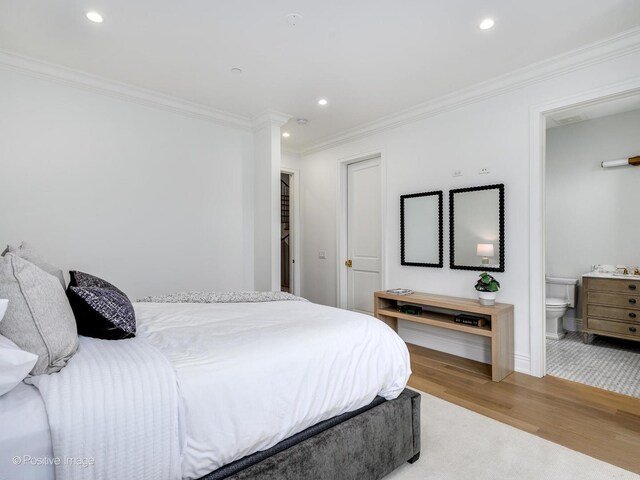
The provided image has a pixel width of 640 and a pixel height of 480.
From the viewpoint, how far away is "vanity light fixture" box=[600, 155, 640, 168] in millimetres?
3928

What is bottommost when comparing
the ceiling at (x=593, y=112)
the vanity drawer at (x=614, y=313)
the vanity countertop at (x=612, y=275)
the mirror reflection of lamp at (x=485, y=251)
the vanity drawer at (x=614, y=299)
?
the vanity drawer at (x=614, y=313)

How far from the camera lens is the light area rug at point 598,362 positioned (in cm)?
295

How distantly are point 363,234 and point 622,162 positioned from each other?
3047mm

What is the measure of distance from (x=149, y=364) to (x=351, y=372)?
85 cm

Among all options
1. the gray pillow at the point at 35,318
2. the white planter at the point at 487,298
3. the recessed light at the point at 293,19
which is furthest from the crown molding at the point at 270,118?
the gray pillow at the point at 35,318

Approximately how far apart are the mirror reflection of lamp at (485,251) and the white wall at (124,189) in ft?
8.51

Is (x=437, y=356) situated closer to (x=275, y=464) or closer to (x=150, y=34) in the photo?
(x=275, y=464)

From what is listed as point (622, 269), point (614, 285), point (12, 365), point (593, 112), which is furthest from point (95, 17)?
point (622, 269)

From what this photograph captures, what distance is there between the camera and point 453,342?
12.3 ft

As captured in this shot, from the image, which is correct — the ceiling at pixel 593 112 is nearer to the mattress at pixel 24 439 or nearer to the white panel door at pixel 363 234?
the white panel door at pixel 363 234

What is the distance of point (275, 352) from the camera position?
142 cm

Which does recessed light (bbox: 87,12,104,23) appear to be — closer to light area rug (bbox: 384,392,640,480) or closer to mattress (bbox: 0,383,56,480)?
mattress (bbox: 0,383,56,480)

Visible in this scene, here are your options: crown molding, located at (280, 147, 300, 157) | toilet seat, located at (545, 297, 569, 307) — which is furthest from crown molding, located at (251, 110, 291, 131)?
toilet seat, located at (545, 297, 569, 307)

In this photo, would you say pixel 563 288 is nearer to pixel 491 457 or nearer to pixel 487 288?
pixel 487 288
